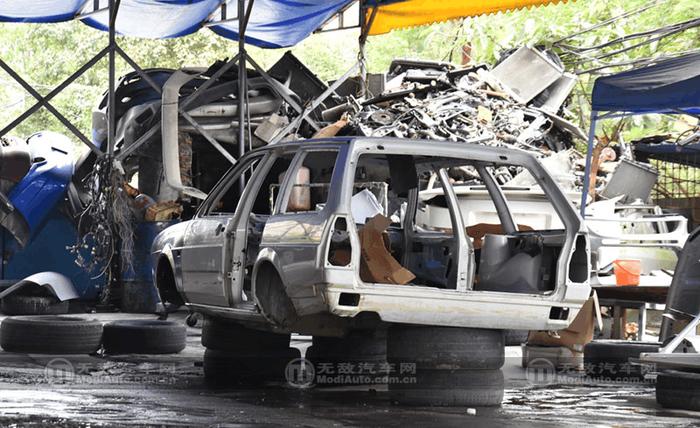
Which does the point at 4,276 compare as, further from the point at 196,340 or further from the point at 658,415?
the point at 658,415

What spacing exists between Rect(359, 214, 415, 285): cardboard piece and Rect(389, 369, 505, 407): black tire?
67cm

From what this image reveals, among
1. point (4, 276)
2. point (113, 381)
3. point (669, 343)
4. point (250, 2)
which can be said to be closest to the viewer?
point (669, 343)

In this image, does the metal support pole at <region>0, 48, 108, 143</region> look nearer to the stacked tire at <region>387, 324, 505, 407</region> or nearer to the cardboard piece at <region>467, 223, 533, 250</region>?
the cardboard piece at <region>467, 223, 533, 250</region>

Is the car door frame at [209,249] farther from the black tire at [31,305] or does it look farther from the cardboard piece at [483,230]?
the black tire at [31,305]

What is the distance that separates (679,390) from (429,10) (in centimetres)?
887

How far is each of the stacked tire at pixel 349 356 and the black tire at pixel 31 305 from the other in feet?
25.1

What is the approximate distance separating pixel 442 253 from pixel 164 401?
100 inches

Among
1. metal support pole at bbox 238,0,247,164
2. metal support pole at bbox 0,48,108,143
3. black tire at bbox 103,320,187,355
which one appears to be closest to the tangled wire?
metal support pole at bbox 0,48,108,143

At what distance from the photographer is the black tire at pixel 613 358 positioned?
11586 mm

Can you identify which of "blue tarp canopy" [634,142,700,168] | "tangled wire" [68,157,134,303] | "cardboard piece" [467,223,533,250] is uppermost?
"blue tarp canopy" [634,142,700,168]

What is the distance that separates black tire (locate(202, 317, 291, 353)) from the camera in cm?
1043

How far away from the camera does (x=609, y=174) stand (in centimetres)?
2072

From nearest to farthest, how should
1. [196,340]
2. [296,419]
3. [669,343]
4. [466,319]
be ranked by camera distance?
[296,419]
[466,319]
[669,343]
[196,340]

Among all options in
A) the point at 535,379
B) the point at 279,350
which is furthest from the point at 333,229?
the point at 535,379
